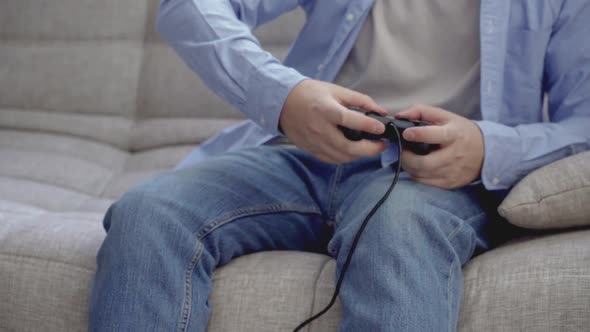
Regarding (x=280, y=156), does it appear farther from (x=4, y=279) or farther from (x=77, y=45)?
(x=77, y=45)

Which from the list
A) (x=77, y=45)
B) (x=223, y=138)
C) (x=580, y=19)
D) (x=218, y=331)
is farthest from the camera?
(x=77, y=45)

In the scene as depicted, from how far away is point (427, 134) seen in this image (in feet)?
2.43

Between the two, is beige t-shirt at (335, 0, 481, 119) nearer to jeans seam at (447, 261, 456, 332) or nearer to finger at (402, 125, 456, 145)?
finger at (402, 125, 456, 145)

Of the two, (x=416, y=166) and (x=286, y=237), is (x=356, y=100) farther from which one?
(x=286, y=237)

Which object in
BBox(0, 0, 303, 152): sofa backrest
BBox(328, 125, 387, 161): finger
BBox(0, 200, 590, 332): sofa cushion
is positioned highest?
BBox(328, 125, 387, 161): finger

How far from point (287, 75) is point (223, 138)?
358 mm

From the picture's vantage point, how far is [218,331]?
739mm

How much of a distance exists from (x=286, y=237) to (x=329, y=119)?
196 mm

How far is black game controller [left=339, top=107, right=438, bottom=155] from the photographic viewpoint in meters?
0.75

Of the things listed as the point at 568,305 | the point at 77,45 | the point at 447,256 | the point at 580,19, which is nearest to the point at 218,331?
the point at 447,256

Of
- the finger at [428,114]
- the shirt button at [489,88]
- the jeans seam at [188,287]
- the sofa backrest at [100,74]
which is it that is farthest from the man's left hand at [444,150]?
the sofa backrest at [100,74]

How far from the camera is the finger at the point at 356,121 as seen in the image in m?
0.73

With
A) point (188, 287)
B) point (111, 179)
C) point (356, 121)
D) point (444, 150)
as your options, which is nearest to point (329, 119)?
point (356, 121)

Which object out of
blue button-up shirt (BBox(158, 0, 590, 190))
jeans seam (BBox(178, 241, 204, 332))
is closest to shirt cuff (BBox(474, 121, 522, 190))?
blue button-up shirt (BBox(158, 0, 590, 190))
